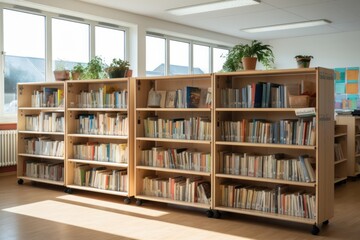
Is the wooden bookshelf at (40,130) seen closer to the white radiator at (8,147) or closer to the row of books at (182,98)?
the white radiator at (8,147)

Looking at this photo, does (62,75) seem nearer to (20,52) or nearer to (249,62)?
(20,52)

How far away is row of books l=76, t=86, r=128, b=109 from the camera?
19.4 ft

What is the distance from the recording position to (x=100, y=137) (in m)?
6.17

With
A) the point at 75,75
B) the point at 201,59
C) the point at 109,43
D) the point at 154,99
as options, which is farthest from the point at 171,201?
the point at 201,59

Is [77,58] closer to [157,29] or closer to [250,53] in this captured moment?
[157,29]

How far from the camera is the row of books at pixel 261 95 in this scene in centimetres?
472

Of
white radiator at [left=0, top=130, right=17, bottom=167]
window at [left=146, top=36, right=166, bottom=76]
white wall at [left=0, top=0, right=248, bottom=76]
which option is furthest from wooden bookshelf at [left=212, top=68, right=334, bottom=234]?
window at [left=146, top=36, right=166, bottom=76]

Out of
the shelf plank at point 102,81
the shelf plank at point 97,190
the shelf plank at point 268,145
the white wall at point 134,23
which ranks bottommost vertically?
the shelf plank at point 97,190

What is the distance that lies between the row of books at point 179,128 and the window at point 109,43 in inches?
157

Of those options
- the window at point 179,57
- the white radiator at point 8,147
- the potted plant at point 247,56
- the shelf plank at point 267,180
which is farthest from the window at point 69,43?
the shelf plank at point 267,180

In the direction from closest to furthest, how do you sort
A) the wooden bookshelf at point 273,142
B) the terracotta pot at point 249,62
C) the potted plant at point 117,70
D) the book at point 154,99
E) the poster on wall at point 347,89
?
the wooden bookshelf at point 273,142, the terracotta pot at point 249,62, the book at point 154,99, the potted plant at point 117,70, the poster on wall at point 347,89

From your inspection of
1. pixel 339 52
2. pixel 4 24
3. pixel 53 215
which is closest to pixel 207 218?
pixel 53 215

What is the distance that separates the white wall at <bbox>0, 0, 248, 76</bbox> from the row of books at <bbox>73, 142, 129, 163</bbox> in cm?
296

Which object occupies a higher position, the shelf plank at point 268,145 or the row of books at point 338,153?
the shelf plank at point 268,145
